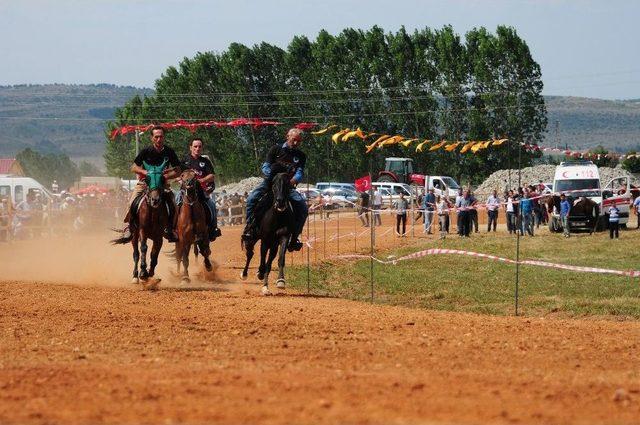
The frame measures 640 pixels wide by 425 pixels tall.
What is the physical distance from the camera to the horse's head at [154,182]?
21.7 m

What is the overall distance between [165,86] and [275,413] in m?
113

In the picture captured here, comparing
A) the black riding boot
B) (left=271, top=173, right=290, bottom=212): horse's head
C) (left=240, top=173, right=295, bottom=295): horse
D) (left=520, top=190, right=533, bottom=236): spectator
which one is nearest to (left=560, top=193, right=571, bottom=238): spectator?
(left=520, top=190, right=533, bottom=236): spectator

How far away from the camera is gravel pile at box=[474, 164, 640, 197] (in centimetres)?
8275

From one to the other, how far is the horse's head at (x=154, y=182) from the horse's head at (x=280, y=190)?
252 centimetres

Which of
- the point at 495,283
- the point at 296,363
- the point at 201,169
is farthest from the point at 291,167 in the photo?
the point at 296,363

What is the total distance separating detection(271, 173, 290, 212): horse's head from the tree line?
66.9m

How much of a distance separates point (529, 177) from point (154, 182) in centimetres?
6921

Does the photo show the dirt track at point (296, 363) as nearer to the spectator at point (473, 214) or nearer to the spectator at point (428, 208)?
the spectator at point (473, 214)

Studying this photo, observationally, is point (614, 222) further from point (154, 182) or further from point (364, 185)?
point (154, 182)

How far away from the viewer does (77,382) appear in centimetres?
1016

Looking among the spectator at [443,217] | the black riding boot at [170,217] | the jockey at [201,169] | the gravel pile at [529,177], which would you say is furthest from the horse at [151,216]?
the gravel pile at [529,177]

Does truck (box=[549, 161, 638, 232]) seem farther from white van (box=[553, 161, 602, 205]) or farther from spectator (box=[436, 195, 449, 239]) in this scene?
spectator (box=[436, 195, 449, 239])

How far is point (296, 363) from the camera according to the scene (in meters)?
11.7

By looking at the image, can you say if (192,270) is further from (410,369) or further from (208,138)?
(208,138)
